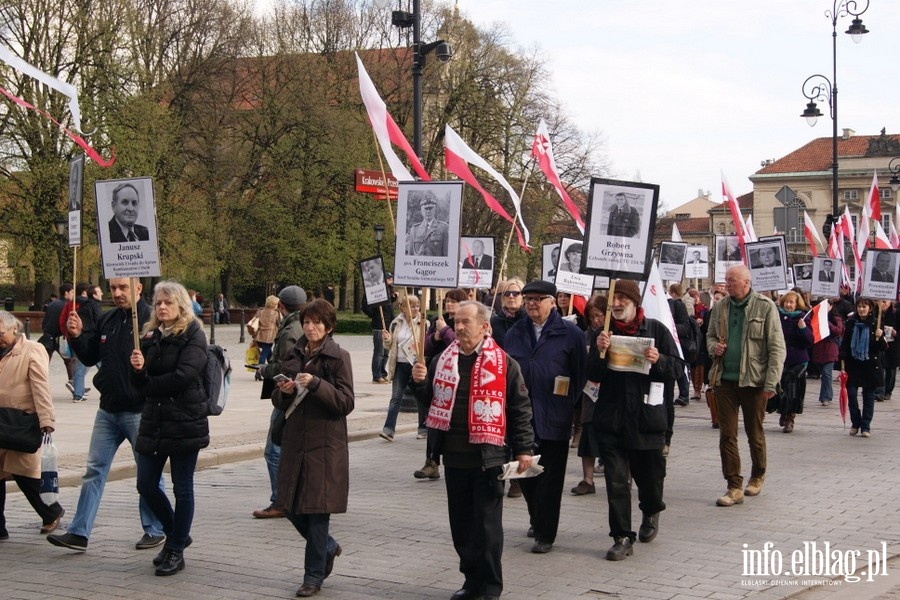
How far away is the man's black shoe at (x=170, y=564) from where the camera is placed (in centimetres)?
678

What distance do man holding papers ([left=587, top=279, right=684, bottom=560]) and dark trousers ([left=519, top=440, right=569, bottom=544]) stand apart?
0.29 meters

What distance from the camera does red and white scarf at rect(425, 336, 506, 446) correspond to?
6.14m

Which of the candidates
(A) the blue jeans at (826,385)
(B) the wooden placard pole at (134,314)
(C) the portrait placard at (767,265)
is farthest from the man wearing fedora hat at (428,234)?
(A) the blue jeans at (826,385)

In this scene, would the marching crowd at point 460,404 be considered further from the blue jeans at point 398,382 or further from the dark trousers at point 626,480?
the blue jeans at point 398,382

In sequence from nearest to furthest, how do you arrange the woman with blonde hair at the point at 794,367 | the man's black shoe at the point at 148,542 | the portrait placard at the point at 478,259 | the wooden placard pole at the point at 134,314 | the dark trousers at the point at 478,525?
the dark trousers at the point at 478,525 < the wooden placard pole at the point at 134,314 < the man's black shoe at the point at 148,542 < the woman with blonde hair at the point at 794,367 < the portrait placard at the point at 478,259

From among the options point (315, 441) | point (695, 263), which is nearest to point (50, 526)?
point (315, 441)

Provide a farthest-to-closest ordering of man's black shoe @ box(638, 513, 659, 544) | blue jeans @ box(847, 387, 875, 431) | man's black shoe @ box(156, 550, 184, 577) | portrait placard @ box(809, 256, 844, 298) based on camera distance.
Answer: portrait placard @ box(809, 256, 844, 298)
blue jeans @ box(847, 387, 875, 431)
man's black shoe @ box(638, 513, 659, 544)
man's black shoe @ box(156, 550, 184, 577)

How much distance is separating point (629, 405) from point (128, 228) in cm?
356

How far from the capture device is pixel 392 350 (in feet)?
41.3

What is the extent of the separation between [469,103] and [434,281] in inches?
1598

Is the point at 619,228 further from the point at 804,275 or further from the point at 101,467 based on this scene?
the point at 804,275

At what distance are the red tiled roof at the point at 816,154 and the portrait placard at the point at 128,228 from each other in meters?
99.8

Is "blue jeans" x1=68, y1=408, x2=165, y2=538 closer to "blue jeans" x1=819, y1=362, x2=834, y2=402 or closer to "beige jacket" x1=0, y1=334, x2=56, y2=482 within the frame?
"beige jacket" x1=0, y1=334, x2=56, y2=482

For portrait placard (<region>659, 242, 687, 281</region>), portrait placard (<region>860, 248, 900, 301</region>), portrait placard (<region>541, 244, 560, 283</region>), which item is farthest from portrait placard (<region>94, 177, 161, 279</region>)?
portrait placard (<region>659, 242, 687, 281</region>)
